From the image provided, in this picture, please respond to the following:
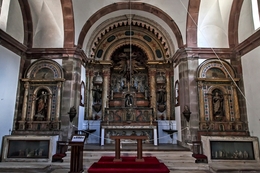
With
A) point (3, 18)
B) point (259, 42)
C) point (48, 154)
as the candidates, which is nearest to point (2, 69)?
point (3, 18)

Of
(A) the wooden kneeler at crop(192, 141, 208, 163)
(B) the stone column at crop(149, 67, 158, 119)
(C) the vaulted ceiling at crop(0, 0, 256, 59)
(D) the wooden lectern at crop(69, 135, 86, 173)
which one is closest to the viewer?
(D) the wooden lectern at crop(69, 135, 86, 173)

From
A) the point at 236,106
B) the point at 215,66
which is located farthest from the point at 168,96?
the point at 236,106

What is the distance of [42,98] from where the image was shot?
7520mm

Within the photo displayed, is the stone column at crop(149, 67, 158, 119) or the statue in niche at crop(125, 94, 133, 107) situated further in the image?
the stone column at crop(149, 67, 158, 119)

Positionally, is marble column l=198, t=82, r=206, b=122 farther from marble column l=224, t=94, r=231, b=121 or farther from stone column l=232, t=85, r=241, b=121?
stone column l=232, t=85, r=241, b=121

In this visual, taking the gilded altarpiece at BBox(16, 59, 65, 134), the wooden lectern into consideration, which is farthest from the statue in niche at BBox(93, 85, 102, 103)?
the wooden lectern

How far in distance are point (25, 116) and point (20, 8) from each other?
4.03 m

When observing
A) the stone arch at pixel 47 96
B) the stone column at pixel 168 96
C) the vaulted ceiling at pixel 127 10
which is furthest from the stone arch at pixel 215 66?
the stone arch at pixel 47 96

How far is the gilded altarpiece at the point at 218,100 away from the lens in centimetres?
717

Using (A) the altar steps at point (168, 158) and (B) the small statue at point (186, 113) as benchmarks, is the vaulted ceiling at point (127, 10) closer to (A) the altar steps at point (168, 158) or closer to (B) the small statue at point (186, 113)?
(B) the small statue at point (186, 113)

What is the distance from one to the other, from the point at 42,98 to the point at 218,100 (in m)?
6.62

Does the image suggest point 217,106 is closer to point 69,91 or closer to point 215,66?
point 215,66

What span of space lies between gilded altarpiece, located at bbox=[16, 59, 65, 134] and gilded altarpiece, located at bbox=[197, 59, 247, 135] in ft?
17.3

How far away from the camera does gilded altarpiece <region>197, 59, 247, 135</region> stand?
717 cm
